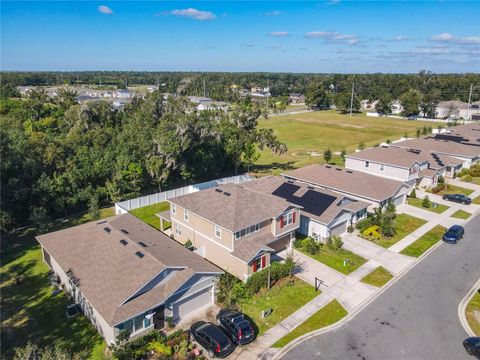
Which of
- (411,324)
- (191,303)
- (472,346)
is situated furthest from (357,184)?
(191,303)

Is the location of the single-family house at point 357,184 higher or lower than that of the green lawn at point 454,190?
higher

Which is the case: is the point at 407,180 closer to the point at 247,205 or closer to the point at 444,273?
the point at 444,273

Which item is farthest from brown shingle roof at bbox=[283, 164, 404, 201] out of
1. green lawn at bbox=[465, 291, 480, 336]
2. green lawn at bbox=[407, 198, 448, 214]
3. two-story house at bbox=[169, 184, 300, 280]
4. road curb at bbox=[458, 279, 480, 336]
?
green lawn at bbox=[465, 291, 480, 336]

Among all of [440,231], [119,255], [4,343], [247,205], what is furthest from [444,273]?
[4,343]

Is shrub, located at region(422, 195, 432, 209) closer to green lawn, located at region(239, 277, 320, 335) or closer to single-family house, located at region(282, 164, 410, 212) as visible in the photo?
single-family house, located at region(282, 164, 410, 212)

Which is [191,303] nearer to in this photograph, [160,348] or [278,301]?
[160,348]

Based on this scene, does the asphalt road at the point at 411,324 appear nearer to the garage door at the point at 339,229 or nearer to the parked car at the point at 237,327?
the parked car at the point at 237,327

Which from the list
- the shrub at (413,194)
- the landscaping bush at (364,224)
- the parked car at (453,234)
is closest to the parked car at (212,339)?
the landscaping bush at (364,224)
